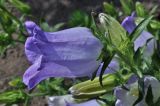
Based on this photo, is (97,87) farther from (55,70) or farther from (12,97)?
(12,97)

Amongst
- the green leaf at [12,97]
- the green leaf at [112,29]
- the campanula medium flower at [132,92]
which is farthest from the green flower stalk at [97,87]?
the green leaf at [12,97]

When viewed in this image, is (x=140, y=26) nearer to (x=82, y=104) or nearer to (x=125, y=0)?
(x=82, y=104)

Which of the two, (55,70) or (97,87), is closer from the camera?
(55,70)

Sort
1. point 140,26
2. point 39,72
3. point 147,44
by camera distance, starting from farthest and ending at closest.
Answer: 1. point 147,44
2. point 140,26
3. point 39,72

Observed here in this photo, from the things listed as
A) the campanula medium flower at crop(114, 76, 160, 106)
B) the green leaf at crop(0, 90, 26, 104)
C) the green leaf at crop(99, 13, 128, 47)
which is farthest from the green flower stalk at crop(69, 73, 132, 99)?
the green leaf at crop(0, 90, 26, 104)

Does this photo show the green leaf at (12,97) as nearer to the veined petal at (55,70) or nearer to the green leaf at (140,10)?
the green leaf at (140,10)

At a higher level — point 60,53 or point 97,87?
point 60,53

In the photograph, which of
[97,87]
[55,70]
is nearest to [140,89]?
[97,87]

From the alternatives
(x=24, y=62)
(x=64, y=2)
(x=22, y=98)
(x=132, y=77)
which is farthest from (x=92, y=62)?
(x=64, y=2)
